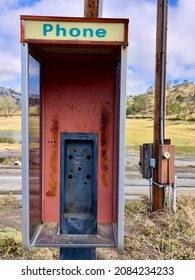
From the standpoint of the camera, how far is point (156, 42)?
17.3 feet

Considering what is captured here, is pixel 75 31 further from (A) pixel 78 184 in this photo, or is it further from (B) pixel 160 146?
(B) pixel 160 146

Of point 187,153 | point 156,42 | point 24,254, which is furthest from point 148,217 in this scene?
point 187,153

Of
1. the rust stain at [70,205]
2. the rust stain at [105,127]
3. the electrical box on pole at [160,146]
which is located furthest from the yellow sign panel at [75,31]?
the electrical box on pole at [160,146]

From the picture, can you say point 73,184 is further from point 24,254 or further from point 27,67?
point 24,254

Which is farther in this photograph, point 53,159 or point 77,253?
point 53,159

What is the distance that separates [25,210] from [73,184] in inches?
18.8

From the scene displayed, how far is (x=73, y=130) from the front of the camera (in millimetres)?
2723

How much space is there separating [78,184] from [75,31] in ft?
3.59

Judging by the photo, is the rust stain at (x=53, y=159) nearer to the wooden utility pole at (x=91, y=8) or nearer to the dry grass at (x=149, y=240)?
the dry grass at (x=149, y=240)

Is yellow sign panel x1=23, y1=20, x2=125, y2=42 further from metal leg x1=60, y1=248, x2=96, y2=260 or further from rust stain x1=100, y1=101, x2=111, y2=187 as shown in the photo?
metal leg x1=60, y1=248, x2=96, y2=260

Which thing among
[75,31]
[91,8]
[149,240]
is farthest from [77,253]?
[91,8]

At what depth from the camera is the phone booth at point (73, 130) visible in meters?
2.07

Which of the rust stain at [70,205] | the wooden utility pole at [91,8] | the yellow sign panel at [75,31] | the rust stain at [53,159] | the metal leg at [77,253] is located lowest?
the metal leg at [77,253]

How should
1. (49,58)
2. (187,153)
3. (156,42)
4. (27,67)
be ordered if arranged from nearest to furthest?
(27,67) → (49,58) → (156,42) → (187,153)
